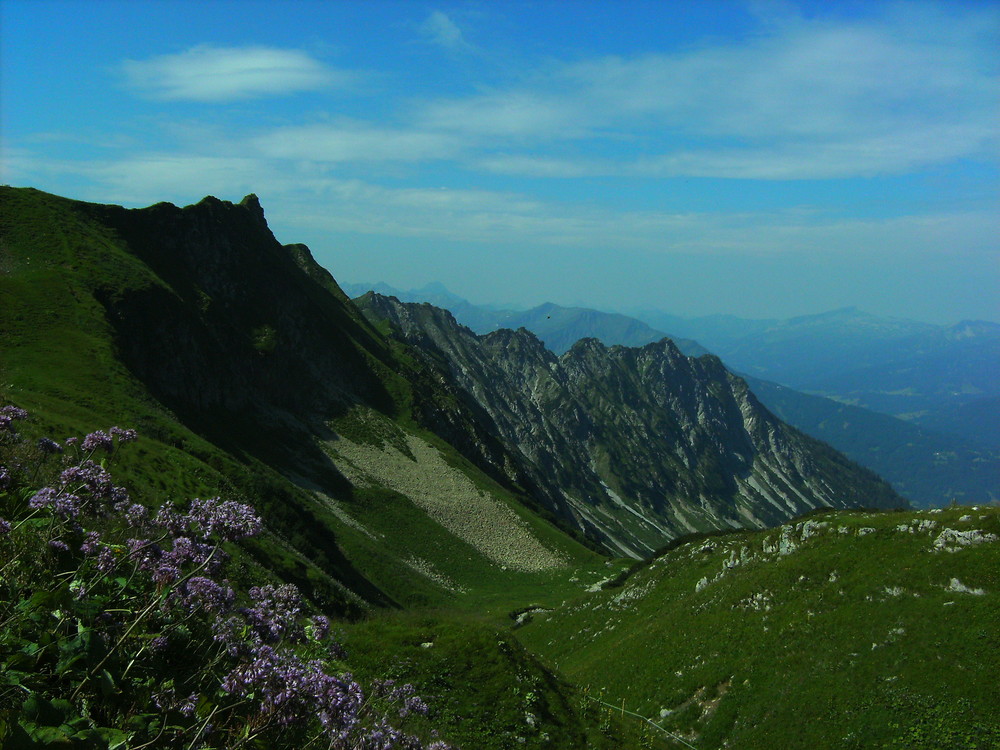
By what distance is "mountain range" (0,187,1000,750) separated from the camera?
20109 millimetres

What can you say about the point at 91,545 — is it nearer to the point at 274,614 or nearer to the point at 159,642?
the point at 159,642

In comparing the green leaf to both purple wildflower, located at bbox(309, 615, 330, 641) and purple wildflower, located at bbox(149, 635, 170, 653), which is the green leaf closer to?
purple wildflower, located at bbox(149, 635, 170, 653)

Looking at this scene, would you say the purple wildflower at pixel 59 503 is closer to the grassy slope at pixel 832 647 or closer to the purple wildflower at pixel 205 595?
the purple wildflower at pixel 205 595

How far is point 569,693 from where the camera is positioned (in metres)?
21.0

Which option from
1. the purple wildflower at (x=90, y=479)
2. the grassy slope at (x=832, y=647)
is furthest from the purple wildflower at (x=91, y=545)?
the grassy slope at (x=832, y=647)

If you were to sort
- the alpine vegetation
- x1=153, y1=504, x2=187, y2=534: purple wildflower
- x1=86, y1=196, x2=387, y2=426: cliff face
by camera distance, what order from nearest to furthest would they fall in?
the alpine vegetation
x1=153, y1=504, x2=187, y2=534: purple wildflower
x1=86, y1=196, x2=387, y2=426: cliff face

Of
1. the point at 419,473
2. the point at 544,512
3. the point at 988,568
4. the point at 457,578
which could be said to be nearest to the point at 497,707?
the point at 988,568

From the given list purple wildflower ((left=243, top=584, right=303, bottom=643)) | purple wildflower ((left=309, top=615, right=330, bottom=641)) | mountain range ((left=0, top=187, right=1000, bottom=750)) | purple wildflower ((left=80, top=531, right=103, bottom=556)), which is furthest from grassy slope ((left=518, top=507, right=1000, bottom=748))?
purple wildflower ((left=80, top=531, right=103, bottom=556))

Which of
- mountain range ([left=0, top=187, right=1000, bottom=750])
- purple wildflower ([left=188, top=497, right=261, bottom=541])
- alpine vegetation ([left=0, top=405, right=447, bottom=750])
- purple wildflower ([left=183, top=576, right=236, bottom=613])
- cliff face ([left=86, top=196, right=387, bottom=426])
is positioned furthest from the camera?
cliff face ([left=86, top=196, right=387, bottom=426])

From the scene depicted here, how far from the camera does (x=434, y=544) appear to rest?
7931 centimetres

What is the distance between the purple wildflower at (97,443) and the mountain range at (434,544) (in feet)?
4.15

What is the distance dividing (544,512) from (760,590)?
309ft

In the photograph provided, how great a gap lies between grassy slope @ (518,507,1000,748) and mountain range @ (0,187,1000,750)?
0.33ft

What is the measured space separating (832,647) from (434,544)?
199 feet
